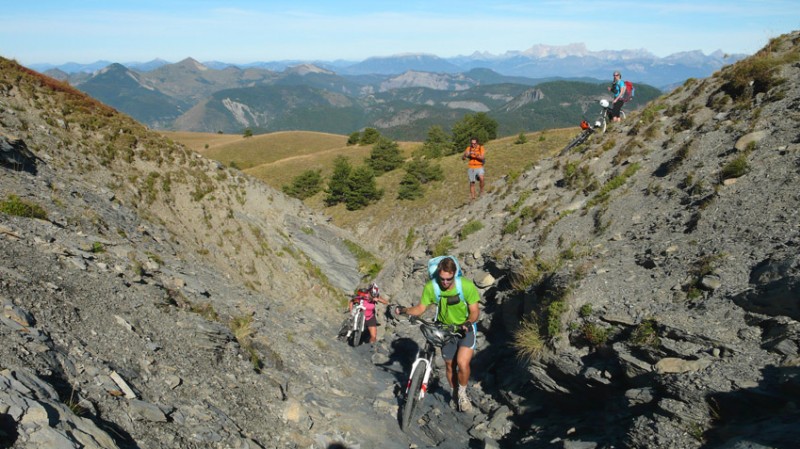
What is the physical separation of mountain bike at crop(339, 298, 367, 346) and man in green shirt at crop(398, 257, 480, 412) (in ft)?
18.9

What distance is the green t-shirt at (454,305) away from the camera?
800 centimetres

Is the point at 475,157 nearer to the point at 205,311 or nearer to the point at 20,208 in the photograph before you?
the point at 205,311

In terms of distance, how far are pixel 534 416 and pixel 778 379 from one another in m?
3.99

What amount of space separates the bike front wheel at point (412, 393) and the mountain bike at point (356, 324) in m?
5.73

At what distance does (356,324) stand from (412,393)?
19.5 feet

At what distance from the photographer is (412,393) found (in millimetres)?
8336

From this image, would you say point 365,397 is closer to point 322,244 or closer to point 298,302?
point 298,302

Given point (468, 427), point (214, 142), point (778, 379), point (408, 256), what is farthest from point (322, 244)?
point (214, 142)

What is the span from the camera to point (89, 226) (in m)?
12.3

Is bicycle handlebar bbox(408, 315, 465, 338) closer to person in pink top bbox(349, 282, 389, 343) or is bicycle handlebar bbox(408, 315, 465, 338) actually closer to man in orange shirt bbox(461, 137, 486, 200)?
person in pink top bbox(349, 282, 389, 343)

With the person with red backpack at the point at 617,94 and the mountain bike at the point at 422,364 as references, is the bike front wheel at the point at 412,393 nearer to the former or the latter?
the mountain bike at the point at 422,364

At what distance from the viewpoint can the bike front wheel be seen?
8359mm

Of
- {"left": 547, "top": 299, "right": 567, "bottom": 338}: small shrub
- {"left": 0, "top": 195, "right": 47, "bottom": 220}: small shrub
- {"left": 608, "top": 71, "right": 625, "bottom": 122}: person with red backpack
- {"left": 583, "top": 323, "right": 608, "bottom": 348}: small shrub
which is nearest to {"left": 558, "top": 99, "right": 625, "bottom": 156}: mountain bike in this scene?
{"left": 608, "top": 71, "right": 625, "bottom": 122}: person with red backpack

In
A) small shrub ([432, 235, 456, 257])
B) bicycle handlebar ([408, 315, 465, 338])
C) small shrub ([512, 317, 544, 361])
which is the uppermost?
bicycle handlebar ([408, 315, 465, 338])
